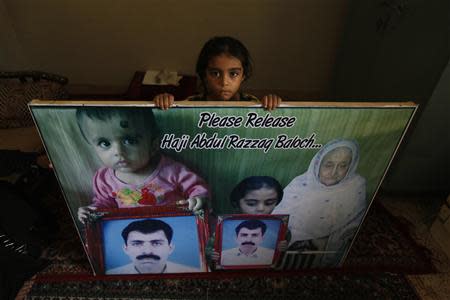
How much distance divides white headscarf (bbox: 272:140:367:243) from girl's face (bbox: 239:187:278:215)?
4 centimetres

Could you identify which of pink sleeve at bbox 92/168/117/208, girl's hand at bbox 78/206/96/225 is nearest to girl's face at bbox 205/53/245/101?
pink sleeve at bbox 92/168/117/208

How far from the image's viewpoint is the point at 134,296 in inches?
53.6

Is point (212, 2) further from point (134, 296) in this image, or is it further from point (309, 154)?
point (134, 296)

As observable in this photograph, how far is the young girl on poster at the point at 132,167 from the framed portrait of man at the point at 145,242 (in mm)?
72

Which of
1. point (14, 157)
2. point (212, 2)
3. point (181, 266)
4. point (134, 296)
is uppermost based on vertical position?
point (212, 2)

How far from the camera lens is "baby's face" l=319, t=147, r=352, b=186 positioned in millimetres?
1029

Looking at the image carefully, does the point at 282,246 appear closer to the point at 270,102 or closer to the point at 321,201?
the point at 321,201

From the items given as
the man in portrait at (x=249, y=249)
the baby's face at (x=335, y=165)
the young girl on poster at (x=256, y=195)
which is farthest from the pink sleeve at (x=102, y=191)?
the baby's face at (x=335, y=165)

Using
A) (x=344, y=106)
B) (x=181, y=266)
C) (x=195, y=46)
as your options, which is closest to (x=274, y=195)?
(x=344, y=106)

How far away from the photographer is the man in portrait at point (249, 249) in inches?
49.3

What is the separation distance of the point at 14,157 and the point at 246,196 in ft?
3.62

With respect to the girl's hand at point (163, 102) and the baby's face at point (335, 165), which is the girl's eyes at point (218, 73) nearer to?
the girl's hand at point (163, 102)

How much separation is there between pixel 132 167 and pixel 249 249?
2.24ft

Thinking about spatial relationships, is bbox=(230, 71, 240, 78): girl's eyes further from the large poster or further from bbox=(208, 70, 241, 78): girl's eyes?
the large poster
